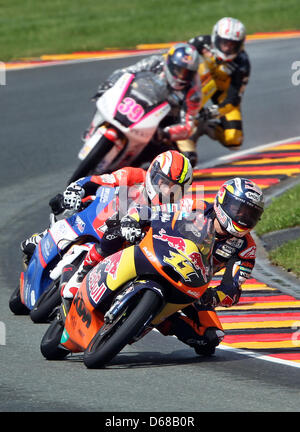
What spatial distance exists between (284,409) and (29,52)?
643 inches

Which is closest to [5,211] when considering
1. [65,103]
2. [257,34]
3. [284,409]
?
[65,103]

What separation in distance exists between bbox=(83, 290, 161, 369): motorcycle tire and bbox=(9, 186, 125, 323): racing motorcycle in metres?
1.18

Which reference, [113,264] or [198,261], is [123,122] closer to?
[113,264]

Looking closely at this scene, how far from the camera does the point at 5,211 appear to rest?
13.2 metres

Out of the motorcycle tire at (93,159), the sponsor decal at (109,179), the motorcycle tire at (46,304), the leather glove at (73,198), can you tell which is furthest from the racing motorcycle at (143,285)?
the motorcycle tire at (93,159)

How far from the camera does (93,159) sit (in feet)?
42.6

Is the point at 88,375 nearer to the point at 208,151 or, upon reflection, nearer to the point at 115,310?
the point at 115,310

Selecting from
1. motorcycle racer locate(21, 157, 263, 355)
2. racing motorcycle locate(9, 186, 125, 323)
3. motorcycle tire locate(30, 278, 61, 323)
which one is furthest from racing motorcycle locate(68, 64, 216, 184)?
motorcycle racer locate(21, 157, 263, 355)

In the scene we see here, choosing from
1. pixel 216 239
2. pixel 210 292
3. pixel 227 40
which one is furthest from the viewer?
pixel 227 40

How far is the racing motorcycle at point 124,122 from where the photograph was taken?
12945 millimetres

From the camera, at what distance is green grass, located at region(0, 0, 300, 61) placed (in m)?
22.8

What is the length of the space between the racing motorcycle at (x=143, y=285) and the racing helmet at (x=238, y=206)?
42cm

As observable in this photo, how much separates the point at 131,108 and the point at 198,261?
5850mm

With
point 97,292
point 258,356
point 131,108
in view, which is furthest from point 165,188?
point 131,108
